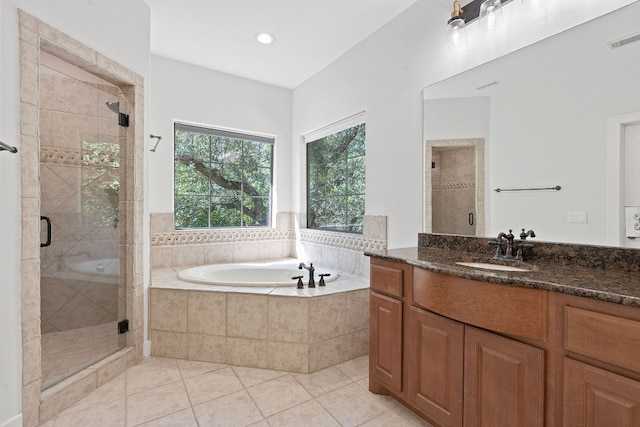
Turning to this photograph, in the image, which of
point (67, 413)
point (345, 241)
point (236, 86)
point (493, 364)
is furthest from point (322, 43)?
point (67, 413)

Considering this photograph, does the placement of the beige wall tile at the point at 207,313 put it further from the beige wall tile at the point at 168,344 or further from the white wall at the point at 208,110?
the white wall at the point at 208,110

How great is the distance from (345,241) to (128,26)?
2.40 m

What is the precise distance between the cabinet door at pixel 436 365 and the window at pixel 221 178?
2542 millimetres

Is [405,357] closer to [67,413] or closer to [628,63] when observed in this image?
[628,63]

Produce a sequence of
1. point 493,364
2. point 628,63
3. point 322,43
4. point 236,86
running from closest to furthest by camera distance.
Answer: point 493,364 → point 628,63 → point 322,43 → point 236,86

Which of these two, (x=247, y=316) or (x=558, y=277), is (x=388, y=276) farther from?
(x=247, y=316)

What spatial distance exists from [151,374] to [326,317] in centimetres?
125

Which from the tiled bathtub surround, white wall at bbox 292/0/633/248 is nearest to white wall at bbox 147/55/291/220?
white wall at bbox 292/0/633/248

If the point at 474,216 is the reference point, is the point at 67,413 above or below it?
below

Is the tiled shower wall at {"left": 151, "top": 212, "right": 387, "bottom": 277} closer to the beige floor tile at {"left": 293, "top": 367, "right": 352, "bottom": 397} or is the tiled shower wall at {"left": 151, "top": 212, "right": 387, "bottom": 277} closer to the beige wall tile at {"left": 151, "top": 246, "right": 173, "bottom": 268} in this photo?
the beige wall tile at {"left": 151, "top": 246, "right": 173, "bottom": 268}

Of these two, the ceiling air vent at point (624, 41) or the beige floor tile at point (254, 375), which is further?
the beige floor tile at point (254, 375)

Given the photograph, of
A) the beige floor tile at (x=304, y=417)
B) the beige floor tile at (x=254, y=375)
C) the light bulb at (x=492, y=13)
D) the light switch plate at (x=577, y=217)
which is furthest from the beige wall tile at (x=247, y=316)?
the light bulb at (x=492, y=13)

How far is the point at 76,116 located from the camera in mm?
2211

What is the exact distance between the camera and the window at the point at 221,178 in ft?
11.1
